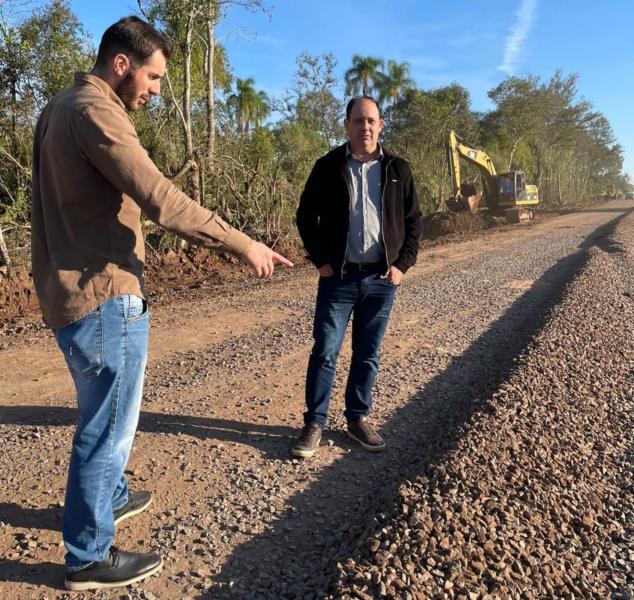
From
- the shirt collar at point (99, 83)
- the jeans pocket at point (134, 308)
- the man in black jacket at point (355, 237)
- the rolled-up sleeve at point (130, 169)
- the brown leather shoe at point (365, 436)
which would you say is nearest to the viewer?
the rolled-up sleeve at point (130, 169)

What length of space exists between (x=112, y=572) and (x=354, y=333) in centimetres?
199

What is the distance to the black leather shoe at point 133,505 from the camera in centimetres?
266

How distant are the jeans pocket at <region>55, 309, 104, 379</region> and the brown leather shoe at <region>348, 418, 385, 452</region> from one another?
2026 mm

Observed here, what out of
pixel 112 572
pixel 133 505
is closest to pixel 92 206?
Result: pixel 112 572

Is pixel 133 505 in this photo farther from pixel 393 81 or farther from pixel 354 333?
pixel 393 81

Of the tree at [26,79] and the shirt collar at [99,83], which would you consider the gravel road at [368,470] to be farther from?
the tree at [26,79]

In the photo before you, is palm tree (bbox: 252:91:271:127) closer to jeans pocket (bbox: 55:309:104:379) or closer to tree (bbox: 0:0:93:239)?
tree (bbox: 0:0:93:239)

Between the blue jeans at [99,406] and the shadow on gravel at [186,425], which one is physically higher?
the blue jeans at [99,406]

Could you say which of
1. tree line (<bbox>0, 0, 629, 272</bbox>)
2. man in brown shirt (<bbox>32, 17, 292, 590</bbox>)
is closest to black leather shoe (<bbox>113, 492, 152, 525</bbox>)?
man in brown shirt (<bbox>32, 17, 292, 590</bbox>)

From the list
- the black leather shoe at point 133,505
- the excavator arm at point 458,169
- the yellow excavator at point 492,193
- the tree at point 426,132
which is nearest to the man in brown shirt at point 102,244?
the black leather shoe at point 133,505

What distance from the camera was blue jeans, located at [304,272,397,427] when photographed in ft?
11.1

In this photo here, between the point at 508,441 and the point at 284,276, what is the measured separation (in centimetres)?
809

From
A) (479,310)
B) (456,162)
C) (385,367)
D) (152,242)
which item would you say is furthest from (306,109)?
(385,367)

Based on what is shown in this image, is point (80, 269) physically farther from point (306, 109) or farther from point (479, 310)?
point (306, 109)
